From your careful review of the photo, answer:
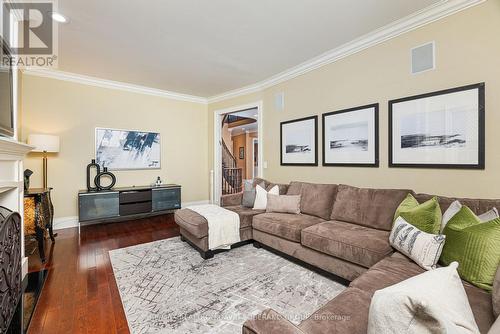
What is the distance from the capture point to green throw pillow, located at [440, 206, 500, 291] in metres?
1.34

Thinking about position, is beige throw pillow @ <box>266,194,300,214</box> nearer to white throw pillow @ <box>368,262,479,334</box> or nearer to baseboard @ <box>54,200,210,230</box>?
white throw pillow @ <box>368,262,479,334</box>

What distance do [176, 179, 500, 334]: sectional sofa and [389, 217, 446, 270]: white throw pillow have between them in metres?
0.06

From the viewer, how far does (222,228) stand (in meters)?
2.91

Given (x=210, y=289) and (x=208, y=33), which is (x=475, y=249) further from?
(x=208, y=33)

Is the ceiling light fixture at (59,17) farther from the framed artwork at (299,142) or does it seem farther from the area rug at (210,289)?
the framed artwork at (299,142)

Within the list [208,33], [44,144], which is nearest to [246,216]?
[208,33]

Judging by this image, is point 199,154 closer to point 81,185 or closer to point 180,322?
point 81,185

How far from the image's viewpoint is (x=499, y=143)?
2062 mm

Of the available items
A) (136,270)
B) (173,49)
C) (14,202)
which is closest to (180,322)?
(136,270)

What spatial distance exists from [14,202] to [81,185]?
2.22 m

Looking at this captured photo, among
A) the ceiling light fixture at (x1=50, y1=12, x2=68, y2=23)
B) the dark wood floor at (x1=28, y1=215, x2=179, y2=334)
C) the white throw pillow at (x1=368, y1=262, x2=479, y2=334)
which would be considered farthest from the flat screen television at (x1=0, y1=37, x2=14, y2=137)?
the white throw pillow at (x1=368, y1=262, x2=479, y2=334)

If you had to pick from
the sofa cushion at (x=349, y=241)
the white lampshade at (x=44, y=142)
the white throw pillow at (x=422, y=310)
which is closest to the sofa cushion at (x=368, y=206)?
the sofa cushion at (x=349, y=241)

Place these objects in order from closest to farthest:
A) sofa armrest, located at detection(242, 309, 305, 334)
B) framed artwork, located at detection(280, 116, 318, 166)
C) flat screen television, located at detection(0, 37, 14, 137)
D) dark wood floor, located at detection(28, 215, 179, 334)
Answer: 1. sofa armrest, located at detection(242, 309, 305, 334)
2. dark wood floor, located at detection(28, 215, 179, 334)
3. flat screen television, located at detection(0, 37, 14, 137)
4. framed artwork, located at detection(280, 116, 318, 166)

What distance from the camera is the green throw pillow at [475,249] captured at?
52.9 inches
